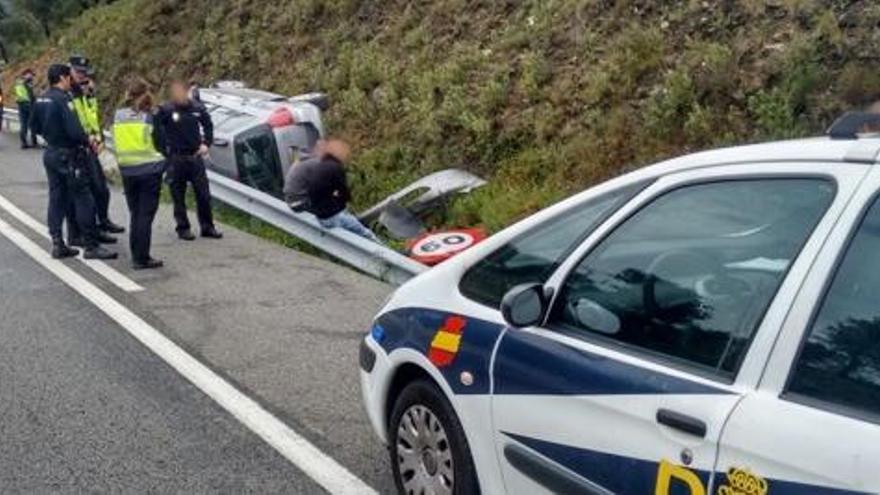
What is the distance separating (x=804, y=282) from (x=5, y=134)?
24.2 metres

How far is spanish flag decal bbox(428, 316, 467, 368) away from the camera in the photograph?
3.71 metres

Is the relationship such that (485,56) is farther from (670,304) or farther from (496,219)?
(670,304)

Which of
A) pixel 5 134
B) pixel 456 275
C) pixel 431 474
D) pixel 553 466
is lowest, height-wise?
pixel 5 134

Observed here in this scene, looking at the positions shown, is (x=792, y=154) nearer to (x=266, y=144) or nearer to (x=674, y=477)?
(x=674, y=477)

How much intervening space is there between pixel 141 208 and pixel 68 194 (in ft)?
3.03

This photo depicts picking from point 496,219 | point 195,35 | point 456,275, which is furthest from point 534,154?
point 195,35

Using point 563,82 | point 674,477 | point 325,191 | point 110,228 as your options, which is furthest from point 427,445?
point 563,82

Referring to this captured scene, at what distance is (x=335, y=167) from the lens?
411 inches

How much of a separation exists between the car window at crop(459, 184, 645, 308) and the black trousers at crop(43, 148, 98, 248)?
22.3ft

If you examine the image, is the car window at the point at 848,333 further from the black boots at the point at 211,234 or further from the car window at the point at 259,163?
the car window at the point at 259,163

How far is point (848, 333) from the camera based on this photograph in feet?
8.13

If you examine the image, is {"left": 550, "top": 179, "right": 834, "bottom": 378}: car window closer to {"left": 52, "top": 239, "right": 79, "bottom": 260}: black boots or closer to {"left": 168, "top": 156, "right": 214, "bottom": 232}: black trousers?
{"left": 52, "top": 239, "right": 79, "bottom": 260}: black boots

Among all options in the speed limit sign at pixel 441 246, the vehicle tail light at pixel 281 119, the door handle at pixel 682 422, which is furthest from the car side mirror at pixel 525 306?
the vehicle tail light at pixel 281 119

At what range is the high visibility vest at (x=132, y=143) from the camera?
9.45 m
